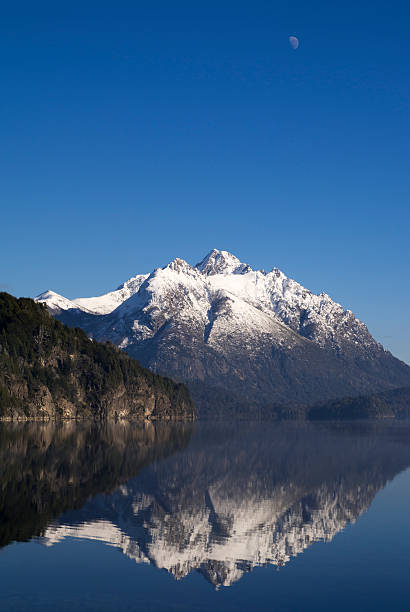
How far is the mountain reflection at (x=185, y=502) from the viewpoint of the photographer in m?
46.6

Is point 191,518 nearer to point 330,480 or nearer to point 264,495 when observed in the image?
point 264,495

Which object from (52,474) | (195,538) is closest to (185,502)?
(52,474)

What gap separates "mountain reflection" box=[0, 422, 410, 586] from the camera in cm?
4659

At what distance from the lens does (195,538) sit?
5047cm

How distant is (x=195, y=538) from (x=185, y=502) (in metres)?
17.5

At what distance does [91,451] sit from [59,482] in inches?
1710

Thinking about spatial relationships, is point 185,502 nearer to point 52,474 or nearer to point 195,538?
point 52,474

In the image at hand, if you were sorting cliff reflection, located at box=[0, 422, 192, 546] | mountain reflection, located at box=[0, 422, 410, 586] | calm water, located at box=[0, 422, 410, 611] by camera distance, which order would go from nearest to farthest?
1. calm water, located at box=[0, 422, 410, 611]
2. mountain reflection, located at box=[0, 422, 410, 586]
3. cliff reflection, located at box=[0, 422, 192, 546]

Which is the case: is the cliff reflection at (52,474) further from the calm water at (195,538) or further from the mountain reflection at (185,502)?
the calm water at (195,538)

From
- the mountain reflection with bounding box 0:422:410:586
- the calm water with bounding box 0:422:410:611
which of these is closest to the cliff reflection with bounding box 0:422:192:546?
the mountain reflection with bounding box 0:422:410:586

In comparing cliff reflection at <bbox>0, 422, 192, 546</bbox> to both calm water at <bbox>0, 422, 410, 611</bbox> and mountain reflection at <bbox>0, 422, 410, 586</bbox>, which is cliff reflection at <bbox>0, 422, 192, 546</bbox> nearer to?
mountain reflection at <bbox>0, 422, 410, 586</bbox>

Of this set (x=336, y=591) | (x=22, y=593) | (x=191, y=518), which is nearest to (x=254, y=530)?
(x=191, y=518)

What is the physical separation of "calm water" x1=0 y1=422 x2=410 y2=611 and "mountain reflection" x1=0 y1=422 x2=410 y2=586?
194mm

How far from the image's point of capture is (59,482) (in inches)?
2815
